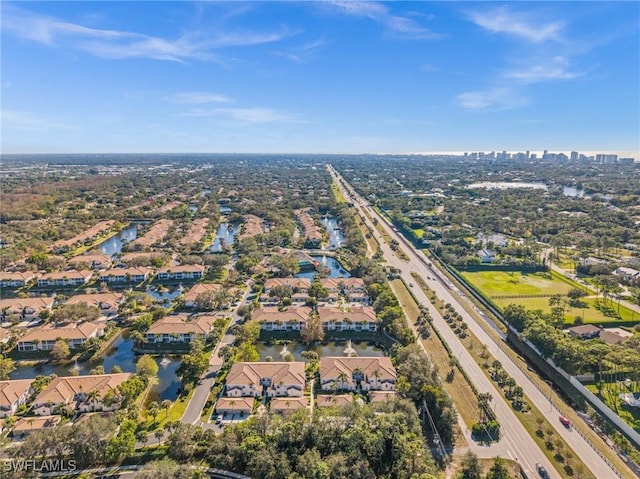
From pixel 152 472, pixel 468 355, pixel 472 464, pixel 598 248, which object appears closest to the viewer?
pixel 152 472

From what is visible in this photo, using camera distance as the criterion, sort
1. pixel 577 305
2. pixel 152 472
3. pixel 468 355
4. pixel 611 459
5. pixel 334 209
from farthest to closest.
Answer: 1. pixel 334 209
2. pixel 577 305
3. pixel 468 355
4. pixel 611 459
5. pixel 152 472

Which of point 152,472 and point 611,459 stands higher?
point 152,472

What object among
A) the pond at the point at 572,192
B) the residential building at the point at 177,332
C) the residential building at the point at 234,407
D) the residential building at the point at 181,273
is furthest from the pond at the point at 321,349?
the pond at the point at 572,192

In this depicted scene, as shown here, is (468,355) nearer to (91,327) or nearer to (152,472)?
(152,472)

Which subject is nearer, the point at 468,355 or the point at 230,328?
the point at 468,355

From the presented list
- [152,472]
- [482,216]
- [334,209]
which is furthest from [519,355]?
[334,209]

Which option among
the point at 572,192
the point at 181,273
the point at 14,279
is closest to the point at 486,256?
the point at 181,273

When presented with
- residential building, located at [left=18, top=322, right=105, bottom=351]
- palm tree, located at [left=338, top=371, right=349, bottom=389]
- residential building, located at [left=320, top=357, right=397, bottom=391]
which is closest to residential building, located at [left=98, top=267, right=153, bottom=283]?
residential building, located at [left=18, top=322, right=105, bottom=351]
